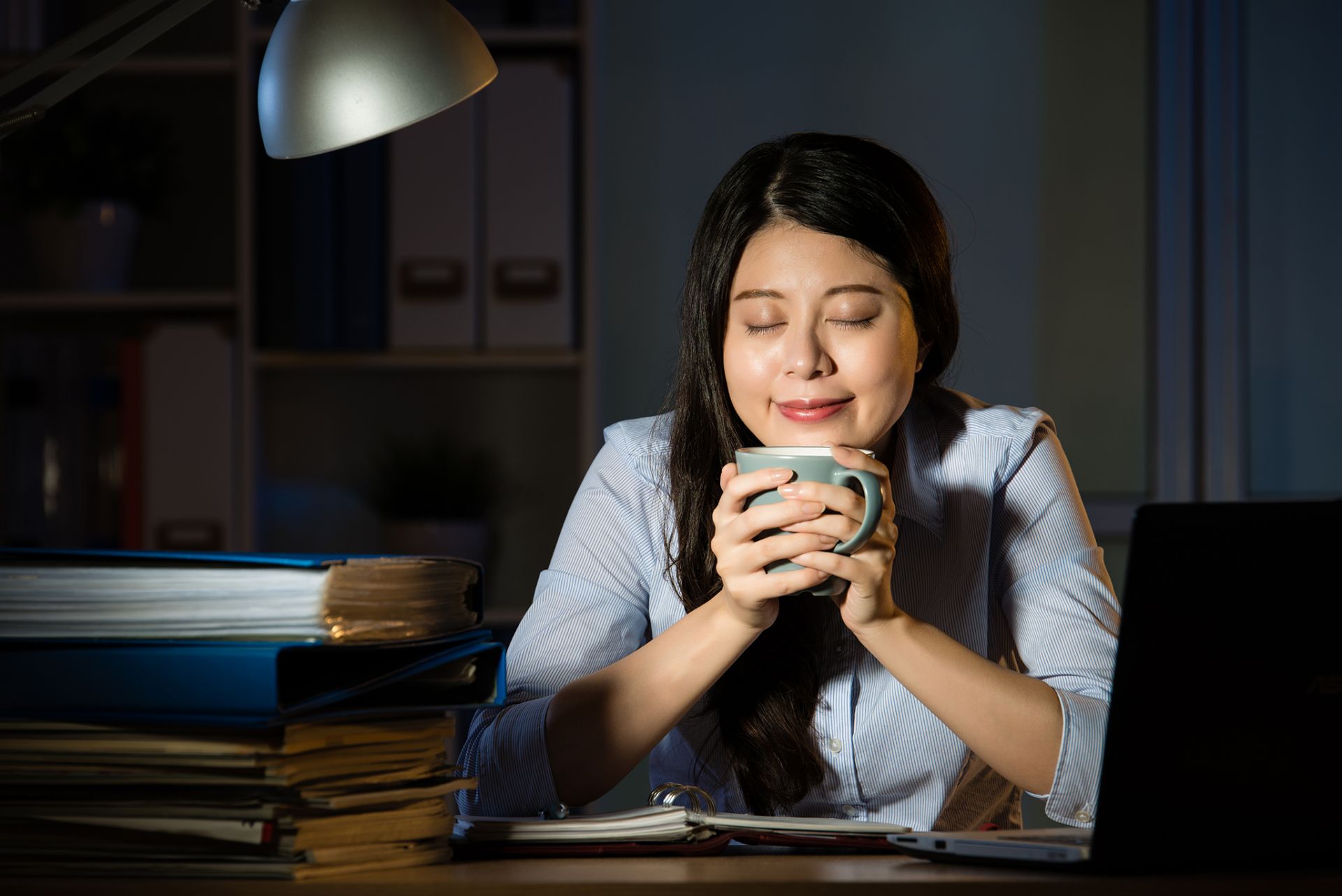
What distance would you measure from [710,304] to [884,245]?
0.61 feet

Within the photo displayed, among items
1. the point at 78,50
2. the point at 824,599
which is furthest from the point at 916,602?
the point at 78,50

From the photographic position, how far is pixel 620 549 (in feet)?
4.34

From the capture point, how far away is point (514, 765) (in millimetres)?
1089

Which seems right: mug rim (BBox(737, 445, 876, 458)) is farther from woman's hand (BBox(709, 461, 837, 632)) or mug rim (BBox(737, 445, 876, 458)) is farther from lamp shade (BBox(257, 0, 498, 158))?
lamp shade (BBox(257, 0, 498, 158))

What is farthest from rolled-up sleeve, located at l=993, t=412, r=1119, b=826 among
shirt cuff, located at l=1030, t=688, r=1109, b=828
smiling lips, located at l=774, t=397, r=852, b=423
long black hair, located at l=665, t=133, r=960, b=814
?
smiling lips, located at l=774, t=397, r=852, b=423

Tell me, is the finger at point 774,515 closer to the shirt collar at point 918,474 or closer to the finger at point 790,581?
the finger at point 790,581

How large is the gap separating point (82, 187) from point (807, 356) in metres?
1.79

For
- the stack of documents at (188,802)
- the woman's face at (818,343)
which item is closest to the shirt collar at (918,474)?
the woman's face at (818,343)

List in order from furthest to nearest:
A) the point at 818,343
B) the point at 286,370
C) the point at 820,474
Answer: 1. the point at 286,370
2. the point at 818,343
3. the point at 820,474

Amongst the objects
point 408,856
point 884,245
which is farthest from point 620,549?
point 408,856

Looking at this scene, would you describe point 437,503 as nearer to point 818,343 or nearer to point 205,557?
point 818,343

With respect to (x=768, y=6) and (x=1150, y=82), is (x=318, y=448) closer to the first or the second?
(x=768, y=6)

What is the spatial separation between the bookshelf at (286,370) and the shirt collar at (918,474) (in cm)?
107

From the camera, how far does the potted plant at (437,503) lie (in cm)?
233
